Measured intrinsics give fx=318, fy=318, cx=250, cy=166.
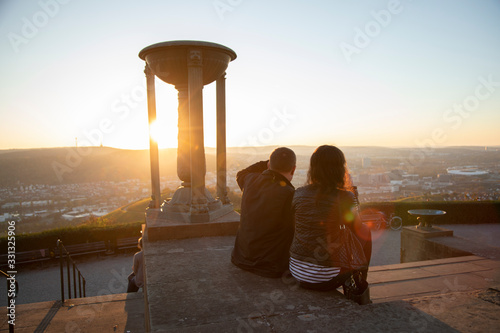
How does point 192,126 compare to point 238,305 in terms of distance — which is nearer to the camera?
point 238,305

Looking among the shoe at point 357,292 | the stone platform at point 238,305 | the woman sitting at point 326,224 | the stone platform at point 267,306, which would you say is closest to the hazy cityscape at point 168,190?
the stone platform at point 238,305

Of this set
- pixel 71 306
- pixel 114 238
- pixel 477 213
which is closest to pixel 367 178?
pixel 477 213

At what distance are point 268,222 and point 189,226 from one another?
259cm

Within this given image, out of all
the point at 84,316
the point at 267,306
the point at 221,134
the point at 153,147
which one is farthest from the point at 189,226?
the point at 267,306

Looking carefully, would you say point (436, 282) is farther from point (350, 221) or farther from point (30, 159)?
point (30, 159)

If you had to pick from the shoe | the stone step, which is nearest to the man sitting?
the shoe

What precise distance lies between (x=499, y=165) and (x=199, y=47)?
112 ft

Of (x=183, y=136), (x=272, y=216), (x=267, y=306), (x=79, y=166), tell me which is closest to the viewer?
(x=267, y=306)

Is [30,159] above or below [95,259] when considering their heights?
above

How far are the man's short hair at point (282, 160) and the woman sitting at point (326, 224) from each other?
389 millimetres

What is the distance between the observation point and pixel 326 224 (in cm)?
275

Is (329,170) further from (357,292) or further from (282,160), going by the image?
(357,292)

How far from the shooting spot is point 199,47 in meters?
5.68

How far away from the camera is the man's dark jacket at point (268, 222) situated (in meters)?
3.27
